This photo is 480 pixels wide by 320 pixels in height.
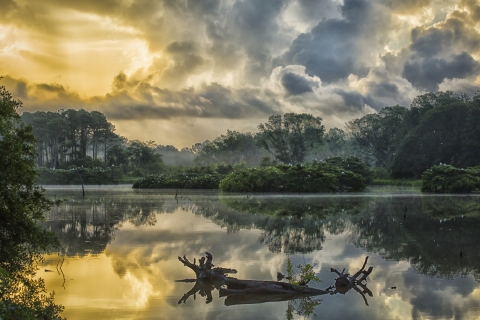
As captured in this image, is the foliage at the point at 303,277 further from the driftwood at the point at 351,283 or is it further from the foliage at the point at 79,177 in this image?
the foliage at the point at 79,177

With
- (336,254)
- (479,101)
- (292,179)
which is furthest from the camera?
(479,101)

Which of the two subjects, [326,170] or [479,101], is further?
[479,101]

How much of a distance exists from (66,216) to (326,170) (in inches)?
1469

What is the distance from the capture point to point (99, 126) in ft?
322

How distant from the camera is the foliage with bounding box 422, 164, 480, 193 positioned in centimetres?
4959

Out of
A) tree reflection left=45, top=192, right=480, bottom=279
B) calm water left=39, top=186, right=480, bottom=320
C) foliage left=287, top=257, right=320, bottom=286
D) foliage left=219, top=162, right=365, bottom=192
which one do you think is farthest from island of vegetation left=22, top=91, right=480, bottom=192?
foliage left=287, top=257, right=320, bottom=286

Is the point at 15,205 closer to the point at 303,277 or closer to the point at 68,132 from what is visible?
the point at 303,277

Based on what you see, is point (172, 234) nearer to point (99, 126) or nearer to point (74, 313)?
point (74, 313)

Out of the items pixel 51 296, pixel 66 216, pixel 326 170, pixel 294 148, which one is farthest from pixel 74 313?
pixel 294 148

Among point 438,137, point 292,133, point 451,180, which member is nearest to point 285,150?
point 292,133

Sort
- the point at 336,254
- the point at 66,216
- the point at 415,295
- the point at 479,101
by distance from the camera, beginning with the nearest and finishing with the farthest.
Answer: the point at 415,295, the point at 336,254, the point at 66,216, the point at 479,101

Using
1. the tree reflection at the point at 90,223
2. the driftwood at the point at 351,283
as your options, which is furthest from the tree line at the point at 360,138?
the driftwood at the point at 351,283

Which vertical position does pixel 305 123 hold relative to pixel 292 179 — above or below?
above

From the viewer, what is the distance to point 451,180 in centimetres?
5038
